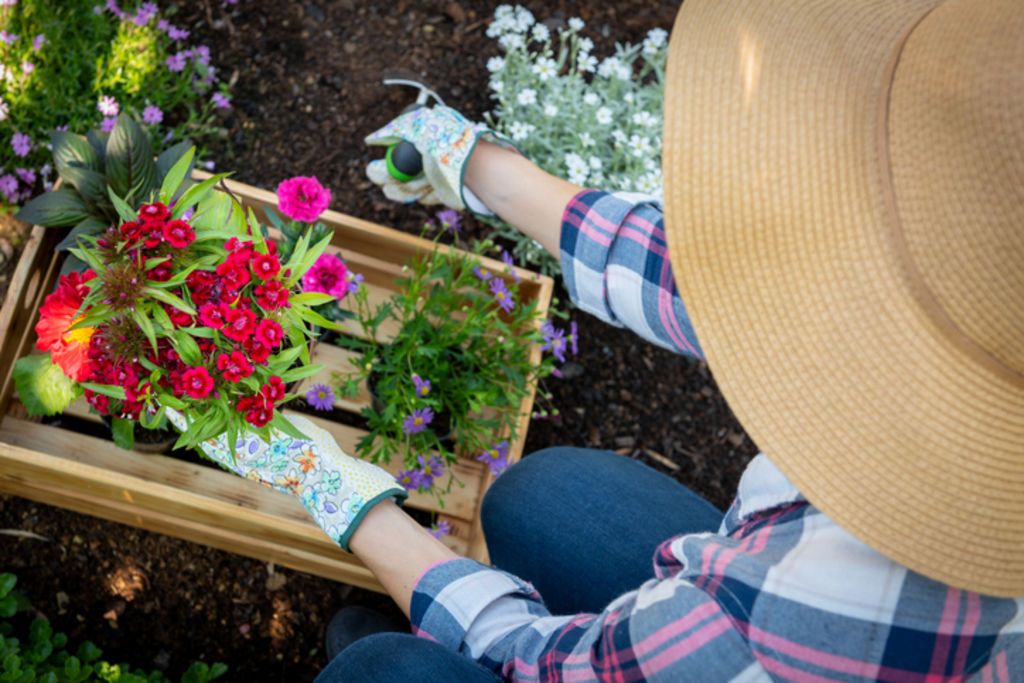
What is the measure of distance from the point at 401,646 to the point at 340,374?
83 centimetres

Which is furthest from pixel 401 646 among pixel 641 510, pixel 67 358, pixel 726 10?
pixel 726 10

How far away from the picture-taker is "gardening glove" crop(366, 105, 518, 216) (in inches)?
60.2

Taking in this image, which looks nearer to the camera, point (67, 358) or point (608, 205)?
point (67, 358)

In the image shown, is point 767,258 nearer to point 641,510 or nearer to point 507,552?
point 641,510

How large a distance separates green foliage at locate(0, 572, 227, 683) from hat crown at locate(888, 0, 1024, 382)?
173cm

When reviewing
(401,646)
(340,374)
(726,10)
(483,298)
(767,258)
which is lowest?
(401,646)

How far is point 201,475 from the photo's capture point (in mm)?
1625

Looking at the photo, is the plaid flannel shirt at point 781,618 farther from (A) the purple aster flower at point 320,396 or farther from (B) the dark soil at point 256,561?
(B) the dark soil at point 256,561

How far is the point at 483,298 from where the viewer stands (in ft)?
5.28

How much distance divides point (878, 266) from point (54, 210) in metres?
1.53

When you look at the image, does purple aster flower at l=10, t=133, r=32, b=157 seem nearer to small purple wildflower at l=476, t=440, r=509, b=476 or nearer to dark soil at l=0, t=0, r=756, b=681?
dark soil at l=0, t=0, r=756, b=681

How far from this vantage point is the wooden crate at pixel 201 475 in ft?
4.80

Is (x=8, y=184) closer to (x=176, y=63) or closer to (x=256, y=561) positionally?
(x=176, y=63)

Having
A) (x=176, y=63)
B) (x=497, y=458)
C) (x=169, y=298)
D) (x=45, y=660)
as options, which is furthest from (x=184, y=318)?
(x=176, y=63)
